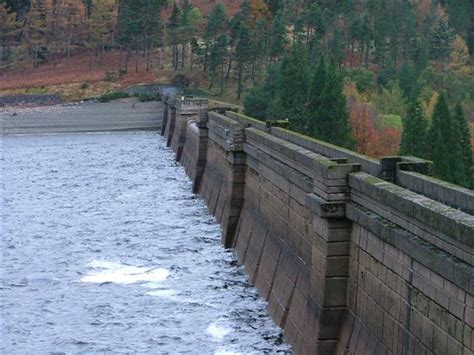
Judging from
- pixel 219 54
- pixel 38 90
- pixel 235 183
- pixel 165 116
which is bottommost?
pixel 165 116

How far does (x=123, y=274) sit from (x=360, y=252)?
53.3ft

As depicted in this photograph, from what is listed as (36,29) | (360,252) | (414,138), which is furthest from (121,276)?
(36,29)

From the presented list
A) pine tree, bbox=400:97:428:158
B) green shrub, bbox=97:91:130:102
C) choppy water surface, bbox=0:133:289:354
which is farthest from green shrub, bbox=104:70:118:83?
pine tree, bbox=400:97:428:158

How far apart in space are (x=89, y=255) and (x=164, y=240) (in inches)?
165

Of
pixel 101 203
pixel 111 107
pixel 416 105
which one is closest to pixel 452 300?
pixel 101 203

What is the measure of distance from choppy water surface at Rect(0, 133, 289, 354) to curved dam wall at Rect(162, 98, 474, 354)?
1582 mm

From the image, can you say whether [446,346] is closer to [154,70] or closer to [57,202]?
[57,202]

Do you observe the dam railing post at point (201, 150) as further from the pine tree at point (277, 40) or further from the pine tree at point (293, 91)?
the pine tree at point (277, 40)

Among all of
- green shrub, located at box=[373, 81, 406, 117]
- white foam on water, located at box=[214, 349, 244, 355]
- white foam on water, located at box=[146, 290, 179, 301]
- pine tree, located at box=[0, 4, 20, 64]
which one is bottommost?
white foam on water, located at box=[146, 290, 179, 301]

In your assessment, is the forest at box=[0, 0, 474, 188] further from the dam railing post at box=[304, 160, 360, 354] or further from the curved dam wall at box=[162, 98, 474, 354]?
the dam railing post at box=[304, 160, 360, 354]

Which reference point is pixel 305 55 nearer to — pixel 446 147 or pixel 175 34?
pixel 446 147

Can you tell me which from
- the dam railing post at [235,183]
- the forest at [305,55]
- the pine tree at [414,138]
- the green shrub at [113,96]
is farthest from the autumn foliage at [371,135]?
the green shrub at [113,96]

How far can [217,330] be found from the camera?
81.4ft

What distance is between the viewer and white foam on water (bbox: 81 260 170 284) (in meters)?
31.5
